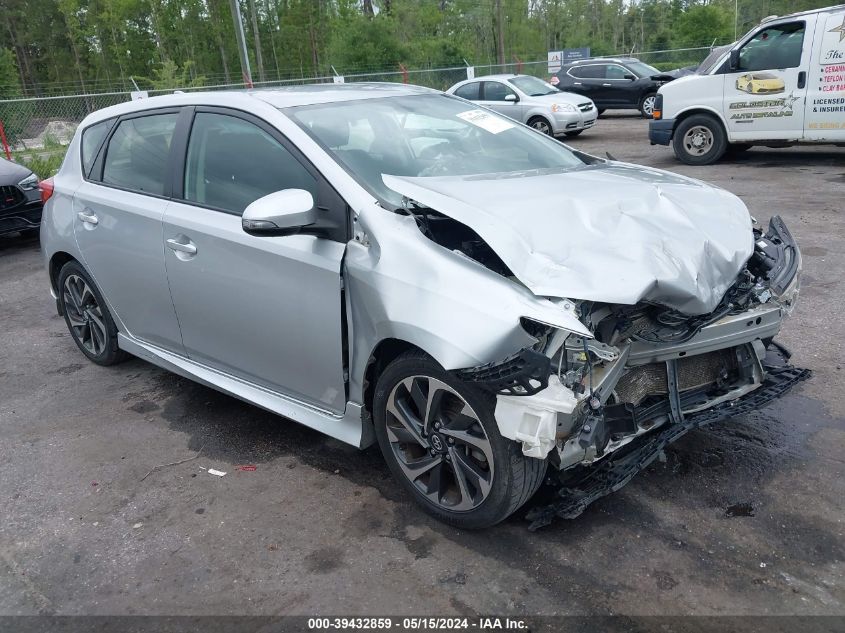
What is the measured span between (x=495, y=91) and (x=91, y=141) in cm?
1272

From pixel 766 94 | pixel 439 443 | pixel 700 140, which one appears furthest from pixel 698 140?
pixel 439 443

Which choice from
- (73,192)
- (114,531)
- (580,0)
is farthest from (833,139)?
(580,0)

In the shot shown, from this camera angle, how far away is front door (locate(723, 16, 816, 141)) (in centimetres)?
1011

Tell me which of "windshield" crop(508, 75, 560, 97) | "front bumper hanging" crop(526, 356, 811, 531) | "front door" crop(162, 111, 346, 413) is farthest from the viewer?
"windshield" crop(508, 75, 560, 97)

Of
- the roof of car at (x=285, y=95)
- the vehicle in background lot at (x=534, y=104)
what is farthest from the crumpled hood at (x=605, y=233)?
the vehicle in background lot at (x=534, y=104)

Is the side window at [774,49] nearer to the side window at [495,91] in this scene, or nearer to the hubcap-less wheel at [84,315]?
the side window at [495,91]

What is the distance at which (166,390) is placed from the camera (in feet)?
15.7

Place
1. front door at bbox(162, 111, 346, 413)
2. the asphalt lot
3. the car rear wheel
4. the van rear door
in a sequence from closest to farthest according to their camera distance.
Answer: the asphalt lot → front door at bbox(162, 111, 346, 413) → the van rear door → the car rear wheel

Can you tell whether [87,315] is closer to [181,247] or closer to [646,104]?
[181,247]

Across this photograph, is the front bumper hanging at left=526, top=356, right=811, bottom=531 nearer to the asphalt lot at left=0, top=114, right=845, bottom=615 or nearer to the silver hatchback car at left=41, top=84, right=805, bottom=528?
the silver hatchback car at left=41, top=84, right=805, bottom=528

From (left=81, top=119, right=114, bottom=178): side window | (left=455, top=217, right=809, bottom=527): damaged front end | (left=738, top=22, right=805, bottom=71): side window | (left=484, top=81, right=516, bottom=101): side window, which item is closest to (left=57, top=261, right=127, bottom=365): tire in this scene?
(left=81, top=119, right=114, bottom=178): side window

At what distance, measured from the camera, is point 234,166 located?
3719 mm

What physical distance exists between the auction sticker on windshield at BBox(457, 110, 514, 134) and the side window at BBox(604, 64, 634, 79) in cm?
1623

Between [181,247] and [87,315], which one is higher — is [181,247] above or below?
above
